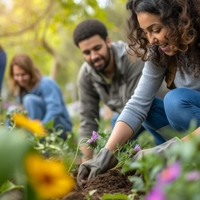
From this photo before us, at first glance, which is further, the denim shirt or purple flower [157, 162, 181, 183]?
Result: the denim shirt

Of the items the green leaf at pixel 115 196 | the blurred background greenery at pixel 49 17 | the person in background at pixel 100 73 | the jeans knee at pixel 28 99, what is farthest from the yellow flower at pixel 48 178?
the jeans knee at pixel 28 99

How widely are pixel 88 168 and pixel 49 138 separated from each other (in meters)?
0.77

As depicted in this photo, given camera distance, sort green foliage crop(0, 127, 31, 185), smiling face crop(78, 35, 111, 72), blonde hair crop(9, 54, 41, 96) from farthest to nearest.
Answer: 1. blonde hair crop(9, 54, 41, 96)
2. smiling face crop(78, 35, 111, 72)
3. green foliage crop(0, 127, 31, 185)

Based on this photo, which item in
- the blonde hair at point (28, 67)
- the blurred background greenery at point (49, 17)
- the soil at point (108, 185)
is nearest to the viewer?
the soil at point (108, 185)

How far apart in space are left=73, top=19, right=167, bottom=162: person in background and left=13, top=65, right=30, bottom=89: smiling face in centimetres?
91

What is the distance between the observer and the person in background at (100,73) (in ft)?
9.34

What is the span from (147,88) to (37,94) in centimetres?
188

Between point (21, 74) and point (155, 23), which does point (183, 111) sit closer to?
point (155, 23)

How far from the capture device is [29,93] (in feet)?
12.5

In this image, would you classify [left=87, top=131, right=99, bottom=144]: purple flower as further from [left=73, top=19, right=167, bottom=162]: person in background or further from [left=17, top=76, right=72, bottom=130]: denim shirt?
[left=17, top=76, right=72, bottom=130]: denim shirt

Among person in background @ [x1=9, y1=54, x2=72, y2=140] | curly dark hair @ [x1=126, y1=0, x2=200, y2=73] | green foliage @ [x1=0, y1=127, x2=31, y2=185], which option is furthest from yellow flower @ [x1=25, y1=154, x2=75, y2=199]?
person in background @ [x1=9, y1=54, x2=72, y2=140]

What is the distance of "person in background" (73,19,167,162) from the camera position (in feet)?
9.34

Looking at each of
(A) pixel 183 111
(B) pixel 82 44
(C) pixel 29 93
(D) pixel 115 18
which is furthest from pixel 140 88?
(D) pixel 115 18

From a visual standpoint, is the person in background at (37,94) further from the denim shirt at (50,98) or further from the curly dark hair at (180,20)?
the curly dark hair at (180,20)
